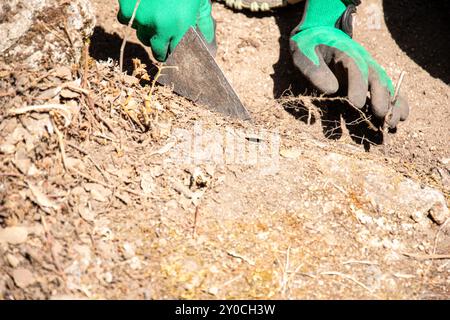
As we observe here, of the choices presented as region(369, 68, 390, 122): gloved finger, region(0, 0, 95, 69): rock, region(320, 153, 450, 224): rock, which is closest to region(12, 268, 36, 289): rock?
region(0, 0, 95, 69): rock

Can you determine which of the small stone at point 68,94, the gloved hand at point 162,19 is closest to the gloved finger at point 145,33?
the gloved hand at point 162,19

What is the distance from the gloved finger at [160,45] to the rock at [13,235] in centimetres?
92

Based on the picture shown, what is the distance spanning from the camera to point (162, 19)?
1670 mm

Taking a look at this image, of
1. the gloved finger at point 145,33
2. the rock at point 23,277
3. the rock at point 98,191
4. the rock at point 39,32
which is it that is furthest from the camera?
the gloved finger at point 145,33

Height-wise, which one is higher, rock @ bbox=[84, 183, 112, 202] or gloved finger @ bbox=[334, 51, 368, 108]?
gloved finger @ bbox=[334, 51, 368, 108]

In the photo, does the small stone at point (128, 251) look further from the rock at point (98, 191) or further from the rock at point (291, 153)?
the rock at point (291, 153)

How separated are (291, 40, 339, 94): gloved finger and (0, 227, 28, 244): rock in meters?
1.15

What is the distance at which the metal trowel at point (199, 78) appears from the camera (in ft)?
5.23

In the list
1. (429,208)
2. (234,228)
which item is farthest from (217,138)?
(429,208)

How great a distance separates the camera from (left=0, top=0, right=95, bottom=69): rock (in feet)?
4.58

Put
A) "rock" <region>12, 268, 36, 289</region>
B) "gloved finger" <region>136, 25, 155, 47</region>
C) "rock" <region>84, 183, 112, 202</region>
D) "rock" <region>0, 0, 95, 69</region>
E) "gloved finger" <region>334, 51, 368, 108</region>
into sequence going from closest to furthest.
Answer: "rock" <region>12, 268, 36, 289</region>, "rock" <region>84, 183, 112, 202</region>, "rock" <region>0, 0, 95, 69</region>, "gloved finger" <region>334, 51, 368, 108</region>, "gloved finger" <region>136, 25, 155, 47</region>

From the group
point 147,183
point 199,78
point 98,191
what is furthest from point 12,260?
point 199,78

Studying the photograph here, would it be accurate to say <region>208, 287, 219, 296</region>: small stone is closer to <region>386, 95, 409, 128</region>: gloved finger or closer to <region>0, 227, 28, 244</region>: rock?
<region>0, 227, 28, 244</region>: rock
